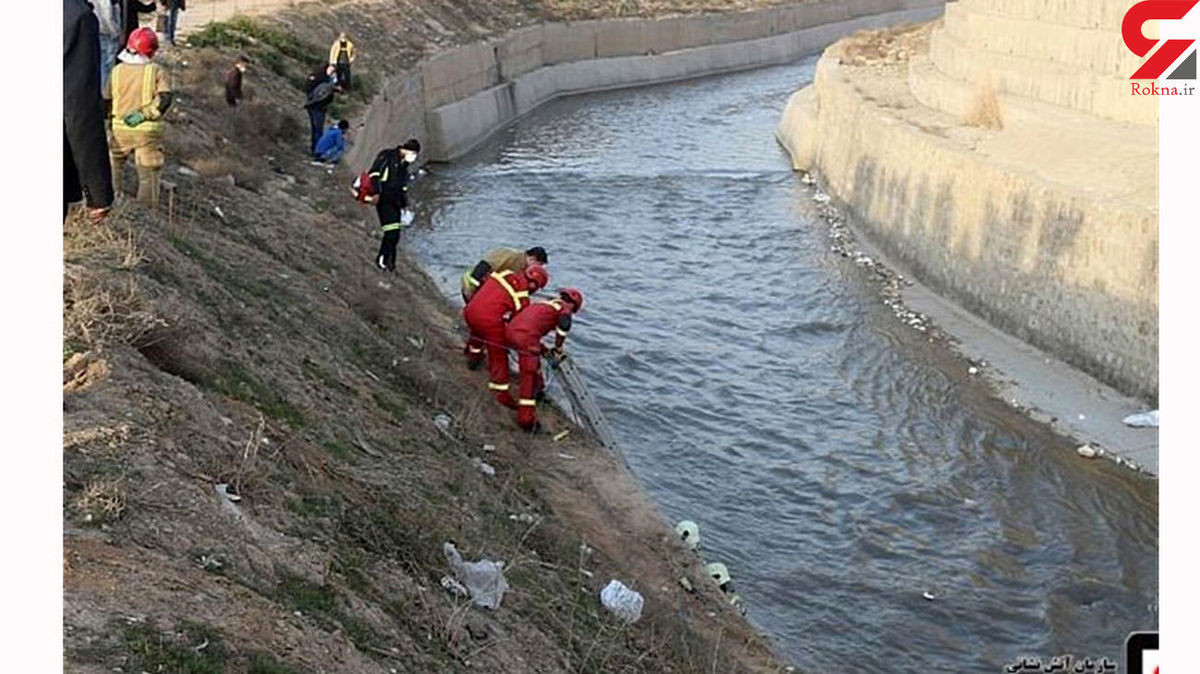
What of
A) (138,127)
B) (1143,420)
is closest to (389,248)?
(138,127)

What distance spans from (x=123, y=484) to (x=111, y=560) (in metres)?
0.78

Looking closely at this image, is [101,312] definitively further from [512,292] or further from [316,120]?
[316,120]

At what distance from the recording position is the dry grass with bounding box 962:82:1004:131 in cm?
2619

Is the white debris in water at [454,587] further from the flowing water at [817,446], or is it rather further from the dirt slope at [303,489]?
the flowing water at [817,446]

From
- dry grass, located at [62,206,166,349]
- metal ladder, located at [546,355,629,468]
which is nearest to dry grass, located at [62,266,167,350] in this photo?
dry grass, located at [62,206,166,349]

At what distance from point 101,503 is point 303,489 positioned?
180cm

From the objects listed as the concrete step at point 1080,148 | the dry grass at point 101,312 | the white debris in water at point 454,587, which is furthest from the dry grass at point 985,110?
the white debris in water at point 454,587

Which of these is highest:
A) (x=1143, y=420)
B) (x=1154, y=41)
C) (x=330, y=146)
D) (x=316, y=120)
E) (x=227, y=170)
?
(x=1154, y=41)

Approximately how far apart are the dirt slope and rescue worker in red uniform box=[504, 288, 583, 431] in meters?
0.24

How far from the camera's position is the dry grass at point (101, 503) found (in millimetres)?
7855

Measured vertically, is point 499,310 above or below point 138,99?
Answer: below

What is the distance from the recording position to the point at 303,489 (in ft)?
31.4

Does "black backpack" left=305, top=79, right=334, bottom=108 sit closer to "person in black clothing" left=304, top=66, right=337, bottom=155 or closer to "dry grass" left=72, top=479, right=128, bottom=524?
"person in black clothing" left=304, top=66, right=337, bottom=155

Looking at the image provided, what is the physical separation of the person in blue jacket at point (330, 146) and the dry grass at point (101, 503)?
1594cm
